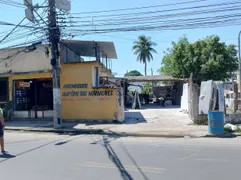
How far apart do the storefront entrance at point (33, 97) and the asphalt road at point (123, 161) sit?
31.7ft

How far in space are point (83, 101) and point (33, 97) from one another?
5.43 meters

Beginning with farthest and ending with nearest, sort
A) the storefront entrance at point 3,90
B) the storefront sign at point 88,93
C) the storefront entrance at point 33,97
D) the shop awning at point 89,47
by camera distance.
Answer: the storefront entrance at point 3,90 → the storefront entrance at point 33,97 → the shop awning at point 89,47 → the storefront sign at point 88,93

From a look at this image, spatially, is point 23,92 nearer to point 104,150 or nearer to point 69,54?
point 69,54

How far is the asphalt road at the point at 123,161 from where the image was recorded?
6094mm

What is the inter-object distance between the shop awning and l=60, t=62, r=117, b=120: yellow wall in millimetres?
1548

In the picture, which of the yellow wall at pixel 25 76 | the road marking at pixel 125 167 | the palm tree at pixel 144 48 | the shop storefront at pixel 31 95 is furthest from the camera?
the palm tree at pixel 144 48

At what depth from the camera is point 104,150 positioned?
918 centimetres

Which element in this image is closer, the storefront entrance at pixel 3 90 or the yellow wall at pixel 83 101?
the yellow wall at pixel 83 101

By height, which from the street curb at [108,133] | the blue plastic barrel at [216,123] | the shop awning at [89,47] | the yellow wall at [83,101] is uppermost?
the shop awning at [89,47]

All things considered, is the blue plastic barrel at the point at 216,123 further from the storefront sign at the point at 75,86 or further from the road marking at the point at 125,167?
the storefront sign at the point at 75,86

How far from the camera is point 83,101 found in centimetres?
1759

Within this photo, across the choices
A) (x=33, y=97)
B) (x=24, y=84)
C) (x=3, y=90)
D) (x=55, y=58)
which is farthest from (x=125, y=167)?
(x=3, y=90)

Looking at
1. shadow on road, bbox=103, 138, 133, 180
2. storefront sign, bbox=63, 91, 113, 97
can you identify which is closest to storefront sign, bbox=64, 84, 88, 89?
storefront sign, bbox=63, 91, 113, 97

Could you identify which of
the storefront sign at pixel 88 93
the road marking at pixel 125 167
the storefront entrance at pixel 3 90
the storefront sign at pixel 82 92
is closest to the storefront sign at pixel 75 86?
the storefront sign at pixel 82 92
